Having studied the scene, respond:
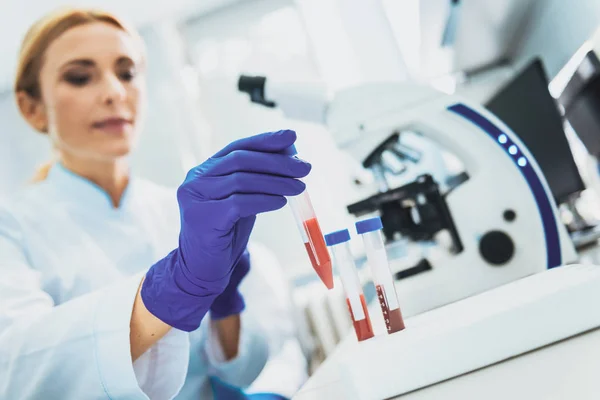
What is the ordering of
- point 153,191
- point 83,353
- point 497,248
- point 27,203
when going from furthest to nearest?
1. point 153,191
2. point 27,203
3. point 497,248
4. point 83,353

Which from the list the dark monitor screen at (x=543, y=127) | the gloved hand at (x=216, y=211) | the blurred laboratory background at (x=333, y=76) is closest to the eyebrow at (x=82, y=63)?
the blurred laboratory background at (x=333, y=76)

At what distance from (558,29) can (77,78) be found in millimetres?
1178

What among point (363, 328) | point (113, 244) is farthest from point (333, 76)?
point (363, 328)

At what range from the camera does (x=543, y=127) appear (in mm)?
1070

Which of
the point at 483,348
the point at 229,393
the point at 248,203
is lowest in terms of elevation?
the point at 229,393

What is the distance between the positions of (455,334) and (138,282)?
1.58 feet

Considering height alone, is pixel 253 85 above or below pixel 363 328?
above

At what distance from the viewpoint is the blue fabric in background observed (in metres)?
0.97

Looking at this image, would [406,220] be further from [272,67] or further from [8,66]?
[8,66]

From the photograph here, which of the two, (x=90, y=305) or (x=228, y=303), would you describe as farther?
(x=228, y=303)

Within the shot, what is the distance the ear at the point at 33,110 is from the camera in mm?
1183

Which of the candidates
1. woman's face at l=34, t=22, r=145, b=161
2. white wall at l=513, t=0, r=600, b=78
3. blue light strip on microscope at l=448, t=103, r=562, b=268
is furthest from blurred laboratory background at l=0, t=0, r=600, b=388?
woman's face at l=34, t=22, r=145, b=161

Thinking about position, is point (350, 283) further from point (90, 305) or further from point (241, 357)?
point (241, 357)

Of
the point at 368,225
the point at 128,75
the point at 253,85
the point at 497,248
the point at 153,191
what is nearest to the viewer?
the point at 368,225
